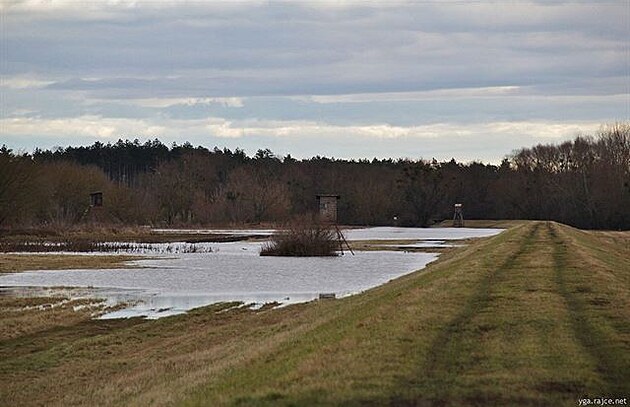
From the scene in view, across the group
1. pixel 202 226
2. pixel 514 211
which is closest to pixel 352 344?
pixel 202 226

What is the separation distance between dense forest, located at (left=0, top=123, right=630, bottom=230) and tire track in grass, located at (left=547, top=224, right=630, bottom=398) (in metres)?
69.7

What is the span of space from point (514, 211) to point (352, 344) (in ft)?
417

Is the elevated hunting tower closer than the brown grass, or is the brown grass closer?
the brown grass

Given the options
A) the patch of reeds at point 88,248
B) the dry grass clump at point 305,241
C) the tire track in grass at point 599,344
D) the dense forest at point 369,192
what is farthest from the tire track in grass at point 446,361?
the dense forest at point 369,192

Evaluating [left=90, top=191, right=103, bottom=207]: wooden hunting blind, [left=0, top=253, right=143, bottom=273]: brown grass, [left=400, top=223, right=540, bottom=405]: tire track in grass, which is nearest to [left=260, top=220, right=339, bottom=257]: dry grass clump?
[left=0, top=253, right=143, bottom=273]: brown grass

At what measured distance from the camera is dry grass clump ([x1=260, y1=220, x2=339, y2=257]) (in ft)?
209

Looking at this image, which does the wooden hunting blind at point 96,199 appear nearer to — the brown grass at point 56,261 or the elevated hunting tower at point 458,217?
the brown grass at point 56,261

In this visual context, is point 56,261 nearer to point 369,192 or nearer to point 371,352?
point 371,352

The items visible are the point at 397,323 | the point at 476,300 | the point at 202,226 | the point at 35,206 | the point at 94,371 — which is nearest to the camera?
the point at 397,323

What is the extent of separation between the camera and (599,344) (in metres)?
14.7

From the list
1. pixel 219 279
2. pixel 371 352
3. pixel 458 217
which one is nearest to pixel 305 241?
pixel 219 279

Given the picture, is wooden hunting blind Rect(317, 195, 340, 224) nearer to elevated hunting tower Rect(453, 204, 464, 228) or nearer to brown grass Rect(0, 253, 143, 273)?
brown grass Rect(0, 253, 143, 273)

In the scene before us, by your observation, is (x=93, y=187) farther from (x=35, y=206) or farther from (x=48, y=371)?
(x=48, y=371)

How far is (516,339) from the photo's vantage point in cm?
1530
